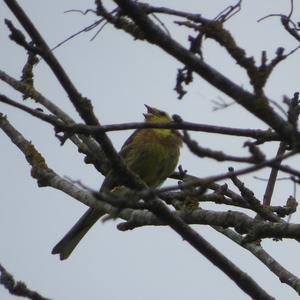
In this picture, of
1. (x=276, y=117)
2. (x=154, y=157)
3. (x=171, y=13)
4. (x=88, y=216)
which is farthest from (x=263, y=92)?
(x=154, y=157)

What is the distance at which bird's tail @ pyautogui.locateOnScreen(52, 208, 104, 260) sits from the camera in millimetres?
5398

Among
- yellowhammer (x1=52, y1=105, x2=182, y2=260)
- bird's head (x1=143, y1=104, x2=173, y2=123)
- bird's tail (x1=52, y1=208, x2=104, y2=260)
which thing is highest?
bird's head (x1=143, y1=104, x2=173, y2=123)

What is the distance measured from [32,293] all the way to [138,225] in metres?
0.75

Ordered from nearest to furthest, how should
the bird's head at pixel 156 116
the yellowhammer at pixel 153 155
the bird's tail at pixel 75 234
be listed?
the bird's tail at pixel 75 234, the yellowhammer at pixel 153 155, the bird's head at pixel 156 116

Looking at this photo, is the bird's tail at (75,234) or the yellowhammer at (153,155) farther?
the yellowhammer at (153,155)

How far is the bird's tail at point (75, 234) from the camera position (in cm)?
540

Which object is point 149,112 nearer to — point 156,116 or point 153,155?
point 156,116

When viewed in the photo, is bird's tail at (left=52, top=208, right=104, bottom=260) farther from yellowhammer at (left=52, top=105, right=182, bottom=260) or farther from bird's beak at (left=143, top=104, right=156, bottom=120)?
bird's beak at (left=143, top=104, right=156, bottom=120)

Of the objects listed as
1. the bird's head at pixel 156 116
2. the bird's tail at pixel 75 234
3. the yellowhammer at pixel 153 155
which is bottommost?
the bird's tail at pixel 75 234

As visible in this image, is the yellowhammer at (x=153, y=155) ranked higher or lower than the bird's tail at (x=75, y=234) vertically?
higher

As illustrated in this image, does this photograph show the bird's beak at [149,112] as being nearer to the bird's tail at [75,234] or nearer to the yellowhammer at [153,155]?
the yellowhammer at [153,155]

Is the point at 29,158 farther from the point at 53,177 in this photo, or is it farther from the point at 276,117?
the point at 276,117

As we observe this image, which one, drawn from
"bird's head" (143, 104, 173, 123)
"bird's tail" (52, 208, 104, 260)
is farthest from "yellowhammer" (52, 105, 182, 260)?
"bird's tail" (52, 208, 104, 260)

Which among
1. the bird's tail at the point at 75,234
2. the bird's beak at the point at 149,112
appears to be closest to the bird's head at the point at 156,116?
the bird's beak at the point at 149,112
